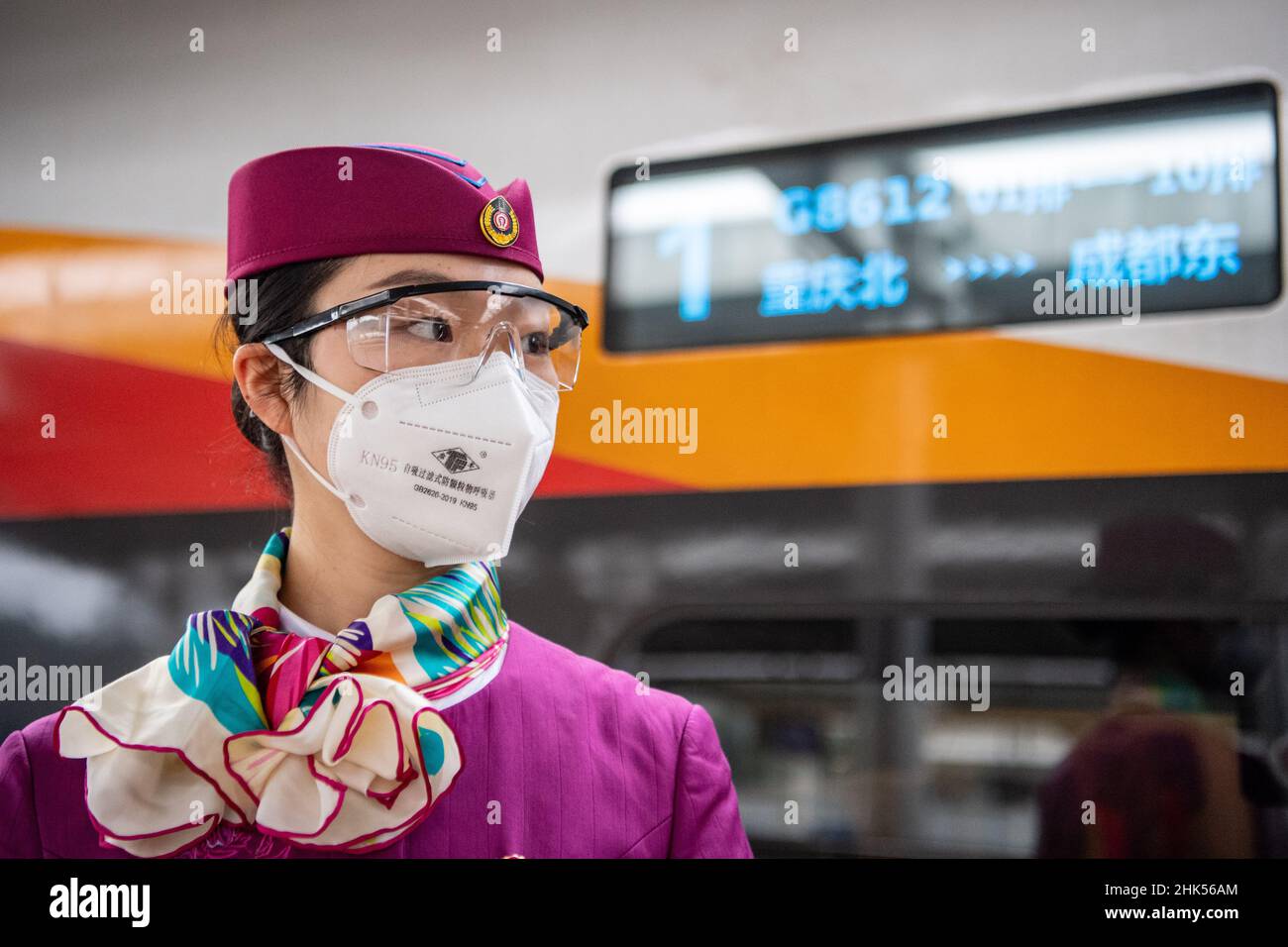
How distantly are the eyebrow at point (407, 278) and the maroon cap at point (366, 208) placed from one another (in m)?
0.03

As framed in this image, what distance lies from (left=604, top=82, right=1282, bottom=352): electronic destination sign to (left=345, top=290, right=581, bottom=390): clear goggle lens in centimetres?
50

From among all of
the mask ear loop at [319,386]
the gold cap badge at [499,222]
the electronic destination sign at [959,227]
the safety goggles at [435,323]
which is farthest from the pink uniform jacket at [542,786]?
the electronic destination sign at [959,227]

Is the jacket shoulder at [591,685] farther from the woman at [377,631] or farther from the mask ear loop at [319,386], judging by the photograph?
the mask ear loop at [319,386]

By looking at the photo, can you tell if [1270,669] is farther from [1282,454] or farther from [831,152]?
[831,152]

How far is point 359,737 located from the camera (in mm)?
1258

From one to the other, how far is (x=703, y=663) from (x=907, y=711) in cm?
34

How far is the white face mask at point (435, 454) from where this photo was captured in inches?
52.6

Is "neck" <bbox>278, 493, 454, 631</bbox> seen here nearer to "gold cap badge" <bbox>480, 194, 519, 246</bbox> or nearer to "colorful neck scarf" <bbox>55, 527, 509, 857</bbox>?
"colorful neck scarf" <bbox>55, 527, 509, 857</bbox>

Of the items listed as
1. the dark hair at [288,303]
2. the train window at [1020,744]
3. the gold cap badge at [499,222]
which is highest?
the gold cap badge at [499,222]

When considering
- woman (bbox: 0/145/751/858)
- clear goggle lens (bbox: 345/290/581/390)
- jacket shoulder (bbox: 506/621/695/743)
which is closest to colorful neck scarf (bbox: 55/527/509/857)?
woman (bbox: 0/145/751/858)

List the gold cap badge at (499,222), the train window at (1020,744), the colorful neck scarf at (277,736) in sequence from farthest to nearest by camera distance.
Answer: the train window at (1020,744), the gold cap badge at (499,222), the colorful neck scarf at (277,736)

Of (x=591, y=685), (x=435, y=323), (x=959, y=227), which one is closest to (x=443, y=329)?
(x=435, y=323)

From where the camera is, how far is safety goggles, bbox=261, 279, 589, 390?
4.35ft

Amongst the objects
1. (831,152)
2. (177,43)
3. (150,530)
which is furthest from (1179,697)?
(177,43)
